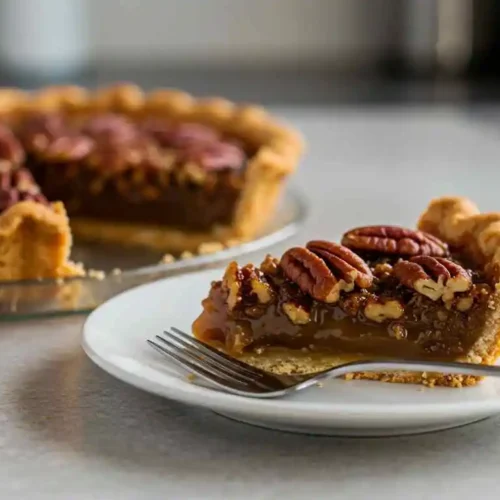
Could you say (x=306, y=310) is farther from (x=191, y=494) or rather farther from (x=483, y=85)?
(x=483, y=85)

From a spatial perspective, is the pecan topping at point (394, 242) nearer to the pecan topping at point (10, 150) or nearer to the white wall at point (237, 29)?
the pecan topping at point (10, 150)

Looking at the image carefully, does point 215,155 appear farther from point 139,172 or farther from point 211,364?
point 211,364

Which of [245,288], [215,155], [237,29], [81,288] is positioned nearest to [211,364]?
[245,288]

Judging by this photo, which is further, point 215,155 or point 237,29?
point 237,29

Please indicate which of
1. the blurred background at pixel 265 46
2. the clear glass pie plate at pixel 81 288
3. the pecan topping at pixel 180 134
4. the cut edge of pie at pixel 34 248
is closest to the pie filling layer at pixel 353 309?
the clear glass pie plate at pixel 81 288

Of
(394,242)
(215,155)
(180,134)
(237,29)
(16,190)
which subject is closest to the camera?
(394,242)

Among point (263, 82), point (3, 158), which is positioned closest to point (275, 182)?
point (3, 158)
